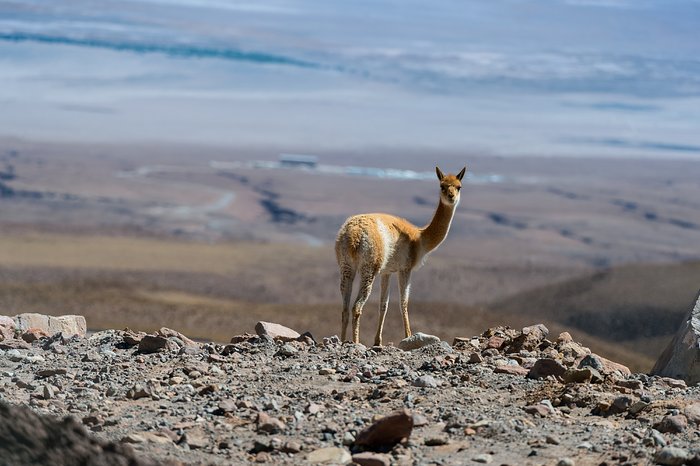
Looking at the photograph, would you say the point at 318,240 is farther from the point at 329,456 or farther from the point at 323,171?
the point at 329,456

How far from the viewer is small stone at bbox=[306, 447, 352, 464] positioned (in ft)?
27.8

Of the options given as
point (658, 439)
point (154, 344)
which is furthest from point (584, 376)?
point (154, 344)

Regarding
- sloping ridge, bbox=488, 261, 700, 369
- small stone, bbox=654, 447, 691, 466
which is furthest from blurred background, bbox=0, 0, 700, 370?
small stone, bbox=654, 447, 691, 466

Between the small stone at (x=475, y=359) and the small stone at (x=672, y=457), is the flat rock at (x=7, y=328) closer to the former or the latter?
the small stone at (x=475, y=359)

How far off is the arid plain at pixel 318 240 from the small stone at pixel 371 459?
69.6ft

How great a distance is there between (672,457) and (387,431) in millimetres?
1890

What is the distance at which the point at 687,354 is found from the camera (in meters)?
12.0

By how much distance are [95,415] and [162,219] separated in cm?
5582

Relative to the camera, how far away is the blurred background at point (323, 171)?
130 ft

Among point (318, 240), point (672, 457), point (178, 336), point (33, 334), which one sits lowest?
point (318, 240)

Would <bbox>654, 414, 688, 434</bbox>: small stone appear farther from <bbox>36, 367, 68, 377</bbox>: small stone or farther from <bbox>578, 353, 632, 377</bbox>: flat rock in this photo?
<bbox>36, 367, 68, 377</bbox>: small stone

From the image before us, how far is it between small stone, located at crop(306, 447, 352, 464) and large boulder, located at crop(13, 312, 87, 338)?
615 centimetres

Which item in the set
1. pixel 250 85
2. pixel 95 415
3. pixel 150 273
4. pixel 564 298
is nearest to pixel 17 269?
pixel 150 273

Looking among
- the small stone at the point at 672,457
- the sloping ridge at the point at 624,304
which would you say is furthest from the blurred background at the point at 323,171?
the small stone at the point at 672,457
